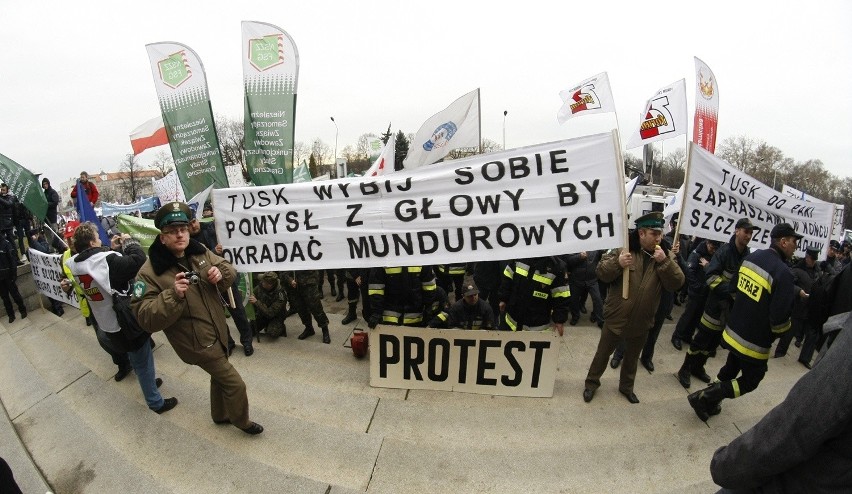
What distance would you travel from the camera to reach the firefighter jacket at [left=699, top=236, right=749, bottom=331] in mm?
4328

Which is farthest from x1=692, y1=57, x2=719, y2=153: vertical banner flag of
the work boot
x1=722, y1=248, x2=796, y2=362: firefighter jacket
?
the work boot

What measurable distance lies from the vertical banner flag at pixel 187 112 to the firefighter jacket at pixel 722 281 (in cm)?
645

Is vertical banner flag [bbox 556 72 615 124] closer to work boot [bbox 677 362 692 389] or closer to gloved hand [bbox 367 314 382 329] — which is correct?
work boot [bbox 677 362 692 389]

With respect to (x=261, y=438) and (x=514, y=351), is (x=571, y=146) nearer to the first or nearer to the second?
(x=514, y=351)

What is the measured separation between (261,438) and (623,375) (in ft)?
12.2

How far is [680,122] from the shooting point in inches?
248

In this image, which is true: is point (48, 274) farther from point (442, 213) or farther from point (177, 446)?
point (442, 213)

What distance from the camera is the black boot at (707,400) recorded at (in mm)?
3580

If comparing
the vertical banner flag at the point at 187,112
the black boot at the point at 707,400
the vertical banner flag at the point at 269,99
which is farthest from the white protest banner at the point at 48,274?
the black boot at the point at 707,400

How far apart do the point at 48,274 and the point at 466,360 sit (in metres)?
7.26

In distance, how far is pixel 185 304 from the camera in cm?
301

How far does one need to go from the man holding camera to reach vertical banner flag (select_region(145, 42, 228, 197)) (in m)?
2.66

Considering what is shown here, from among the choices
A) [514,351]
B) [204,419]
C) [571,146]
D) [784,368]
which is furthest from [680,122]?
[204,419]

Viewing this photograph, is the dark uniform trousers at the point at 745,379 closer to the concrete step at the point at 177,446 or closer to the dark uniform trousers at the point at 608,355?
the dark uniform trousers at the point at 608,355
